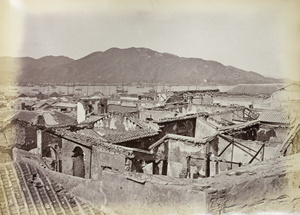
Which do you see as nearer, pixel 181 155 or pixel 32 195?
pixel 32 195

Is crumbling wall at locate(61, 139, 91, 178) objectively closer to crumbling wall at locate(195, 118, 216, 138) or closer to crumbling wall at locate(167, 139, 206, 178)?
crumbling wall at locate(167, 139, 206, 178)

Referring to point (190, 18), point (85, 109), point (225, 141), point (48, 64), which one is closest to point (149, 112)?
point (85, 109)

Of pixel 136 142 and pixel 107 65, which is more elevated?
pixel 107 65

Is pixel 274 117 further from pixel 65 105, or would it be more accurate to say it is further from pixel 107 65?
pixel 65 105

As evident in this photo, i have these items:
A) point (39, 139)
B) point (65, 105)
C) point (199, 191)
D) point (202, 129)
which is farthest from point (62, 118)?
point (199, 191)

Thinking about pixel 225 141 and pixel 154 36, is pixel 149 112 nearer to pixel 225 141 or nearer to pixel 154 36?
pixel 225 141

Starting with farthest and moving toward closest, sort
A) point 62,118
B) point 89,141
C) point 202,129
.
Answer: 1. point 62,118
2. point 202,129
3. point 89,141
